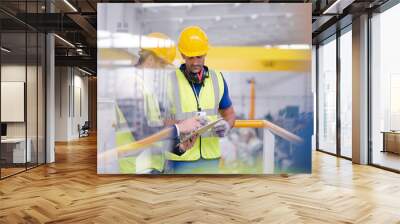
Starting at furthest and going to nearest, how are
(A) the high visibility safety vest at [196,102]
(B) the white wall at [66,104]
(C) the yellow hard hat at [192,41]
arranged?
(B) the white wall at [66,104]
(C) the yellow hard hat at [192,41]
(A) the high visibility safety vest at [196,102]

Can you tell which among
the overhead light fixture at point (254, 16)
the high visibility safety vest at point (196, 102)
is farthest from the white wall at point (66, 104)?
the overhead light fixture at point (254, 16)

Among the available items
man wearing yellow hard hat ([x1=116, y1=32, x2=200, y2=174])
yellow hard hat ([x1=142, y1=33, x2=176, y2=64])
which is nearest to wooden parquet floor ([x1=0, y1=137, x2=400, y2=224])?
man wearing yellow hard hat ([x1=116, y1=32, x2=200, y2=174])

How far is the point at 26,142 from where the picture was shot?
7.68 m

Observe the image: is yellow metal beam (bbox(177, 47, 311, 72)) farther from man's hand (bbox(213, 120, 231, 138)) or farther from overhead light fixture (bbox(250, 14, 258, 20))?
man's hand (bbox(213, 120, 231, 138))

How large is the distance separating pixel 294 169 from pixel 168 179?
2.20 m

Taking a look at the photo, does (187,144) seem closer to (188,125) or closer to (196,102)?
(188,125)

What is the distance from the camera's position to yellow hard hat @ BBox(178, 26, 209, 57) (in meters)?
6.75

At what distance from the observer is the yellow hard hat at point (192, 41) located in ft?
22.2

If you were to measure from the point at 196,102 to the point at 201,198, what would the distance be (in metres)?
1.97

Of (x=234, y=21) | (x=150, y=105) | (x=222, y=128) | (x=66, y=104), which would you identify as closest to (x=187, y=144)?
(x=222, y=128)

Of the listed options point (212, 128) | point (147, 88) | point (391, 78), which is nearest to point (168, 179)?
point (212, 128)

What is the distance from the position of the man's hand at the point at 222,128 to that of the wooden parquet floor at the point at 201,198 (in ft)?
2.59

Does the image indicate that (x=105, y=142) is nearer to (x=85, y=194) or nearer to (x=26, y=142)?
(x=85, y=194)

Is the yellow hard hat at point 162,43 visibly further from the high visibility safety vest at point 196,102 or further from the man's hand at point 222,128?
the man's hand at point 222,128
